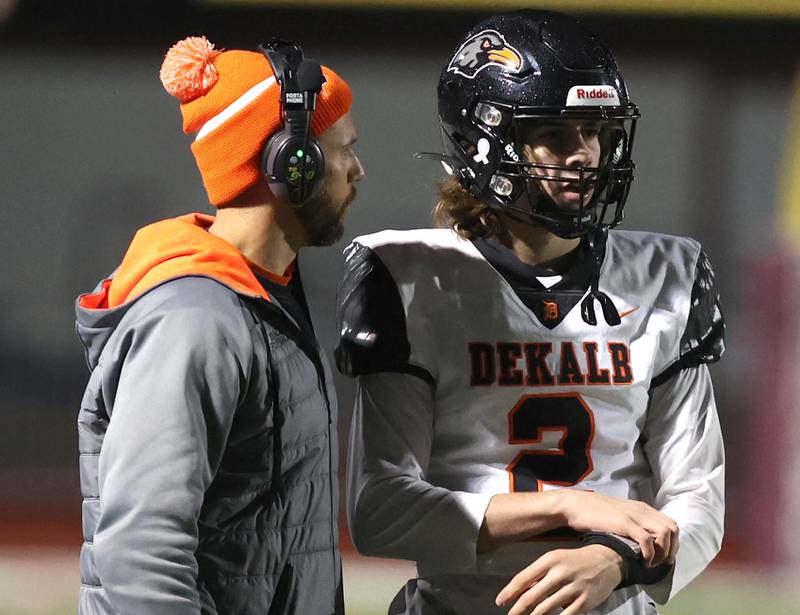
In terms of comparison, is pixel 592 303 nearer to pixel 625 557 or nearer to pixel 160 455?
pixel 625 557

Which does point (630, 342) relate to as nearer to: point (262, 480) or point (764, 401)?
point (262, 480)

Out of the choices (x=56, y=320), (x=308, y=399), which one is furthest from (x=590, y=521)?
(x=56, y=320)

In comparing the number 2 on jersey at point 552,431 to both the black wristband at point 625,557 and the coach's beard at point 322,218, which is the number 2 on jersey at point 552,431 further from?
the coach's beard at point 322,218

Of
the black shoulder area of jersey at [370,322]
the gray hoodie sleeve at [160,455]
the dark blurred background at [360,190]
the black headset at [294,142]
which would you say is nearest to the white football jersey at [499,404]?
the black shoulder area of jersey at [370,322]

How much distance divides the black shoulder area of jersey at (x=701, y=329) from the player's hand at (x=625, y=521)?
0.20 metres

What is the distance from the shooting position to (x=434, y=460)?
143cm

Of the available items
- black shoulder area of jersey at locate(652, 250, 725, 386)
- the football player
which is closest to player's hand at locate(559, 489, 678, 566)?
the football player

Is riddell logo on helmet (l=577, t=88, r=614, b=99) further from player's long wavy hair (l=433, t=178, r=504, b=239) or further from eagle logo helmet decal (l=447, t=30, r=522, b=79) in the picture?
player's long wavy hair (l=433, t=178, r=504, b=239)

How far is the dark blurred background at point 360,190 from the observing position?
3184mm

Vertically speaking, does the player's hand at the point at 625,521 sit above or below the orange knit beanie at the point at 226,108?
below

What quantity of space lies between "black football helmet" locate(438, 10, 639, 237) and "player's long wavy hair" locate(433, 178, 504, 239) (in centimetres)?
3

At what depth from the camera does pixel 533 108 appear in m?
1.41

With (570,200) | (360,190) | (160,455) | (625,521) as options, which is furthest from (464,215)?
(360,190)

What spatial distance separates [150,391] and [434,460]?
17.3 inches
